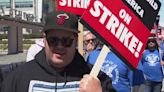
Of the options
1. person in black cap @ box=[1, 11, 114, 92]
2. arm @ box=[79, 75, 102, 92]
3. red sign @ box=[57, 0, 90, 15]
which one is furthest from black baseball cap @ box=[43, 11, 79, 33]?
red sign @ box=[57, 0, 90, 15]

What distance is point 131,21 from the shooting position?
2.84 meters

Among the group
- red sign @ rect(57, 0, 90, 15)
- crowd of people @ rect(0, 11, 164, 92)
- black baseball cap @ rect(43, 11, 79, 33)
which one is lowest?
red sign @ rect(57, 0, 90, 15)

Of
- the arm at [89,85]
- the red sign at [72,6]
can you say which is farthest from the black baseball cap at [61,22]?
the red sign at [72,6]

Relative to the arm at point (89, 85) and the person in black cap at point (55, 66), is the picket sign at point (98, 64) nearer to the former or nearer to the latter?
the arm at point (89, 85)

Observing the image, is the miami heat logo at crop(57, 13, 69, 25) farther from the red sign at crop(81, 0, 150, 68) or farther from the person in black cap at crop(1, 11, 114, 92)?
the red sign at crop(81, 0, 150, 68)

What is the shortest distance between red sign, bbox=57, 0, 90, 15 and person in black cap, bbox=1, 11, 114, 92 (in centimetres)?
385

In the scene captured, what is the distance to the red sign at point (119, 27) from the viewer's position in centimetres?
271

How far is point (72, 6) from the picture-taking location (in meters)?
7.12

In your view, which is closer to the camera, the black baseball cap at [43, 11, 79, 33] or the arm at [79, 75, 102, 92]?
the arm at [79, 75, 102, 92]

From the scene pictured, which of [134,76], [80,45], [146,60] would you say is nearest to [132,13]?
[134,76]

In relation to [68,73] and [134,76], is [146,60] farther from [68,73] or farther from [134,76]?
[68,73]

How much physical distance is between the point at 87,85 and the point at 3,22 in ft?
144

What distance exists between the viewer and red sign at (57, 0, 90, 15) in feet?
22.6

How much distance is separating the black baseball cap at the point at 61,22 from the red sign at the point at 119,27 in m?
0.22
